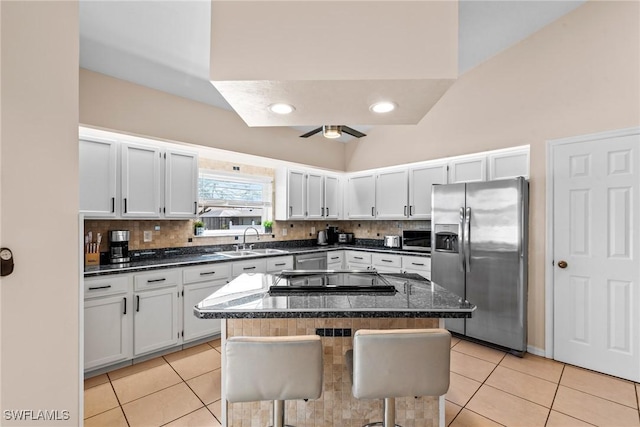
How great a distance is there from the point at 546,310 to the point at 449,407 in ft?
5.53

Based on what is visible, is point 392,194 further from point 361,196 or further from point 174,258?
point 174,258

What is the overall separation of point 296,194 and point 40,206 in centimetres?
366

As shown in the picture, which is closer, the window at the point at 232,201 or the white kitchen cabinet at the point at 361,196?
the window at the point at 232,201

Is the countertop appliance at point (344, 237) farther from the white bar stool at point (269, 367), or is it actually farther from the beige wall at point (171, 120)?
the white bar stool at point (269, 367)

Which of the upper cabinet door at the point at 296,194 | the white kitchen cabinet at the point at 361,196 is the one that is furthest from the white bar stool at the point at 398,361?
the white kitchen cabinet at the point at 361,196

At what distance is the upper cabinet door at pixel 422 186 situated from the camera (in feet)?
13.3

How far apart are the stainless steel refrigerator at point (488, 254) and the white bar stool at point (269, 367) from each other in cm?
263

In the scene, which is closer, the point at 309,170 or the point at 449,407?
the point at 449,407

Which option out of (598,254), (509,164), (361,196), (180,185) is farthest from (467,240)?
(180,185)

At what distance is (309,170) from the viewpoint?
503cm

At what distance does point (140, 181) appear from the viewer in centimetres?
315

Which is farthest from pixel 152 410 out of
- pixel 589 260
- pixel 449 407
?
pixel 589 260

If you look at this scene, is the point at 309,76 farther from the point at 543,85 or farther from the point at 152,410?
the point at 543,85

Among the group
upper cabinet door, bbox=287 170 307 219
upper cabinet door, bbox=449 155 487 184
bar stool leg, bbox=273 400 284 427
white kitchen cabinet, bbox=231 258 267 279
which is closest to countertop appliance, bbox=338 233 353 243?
upper cabinet door, bbox=287 170 307 219
